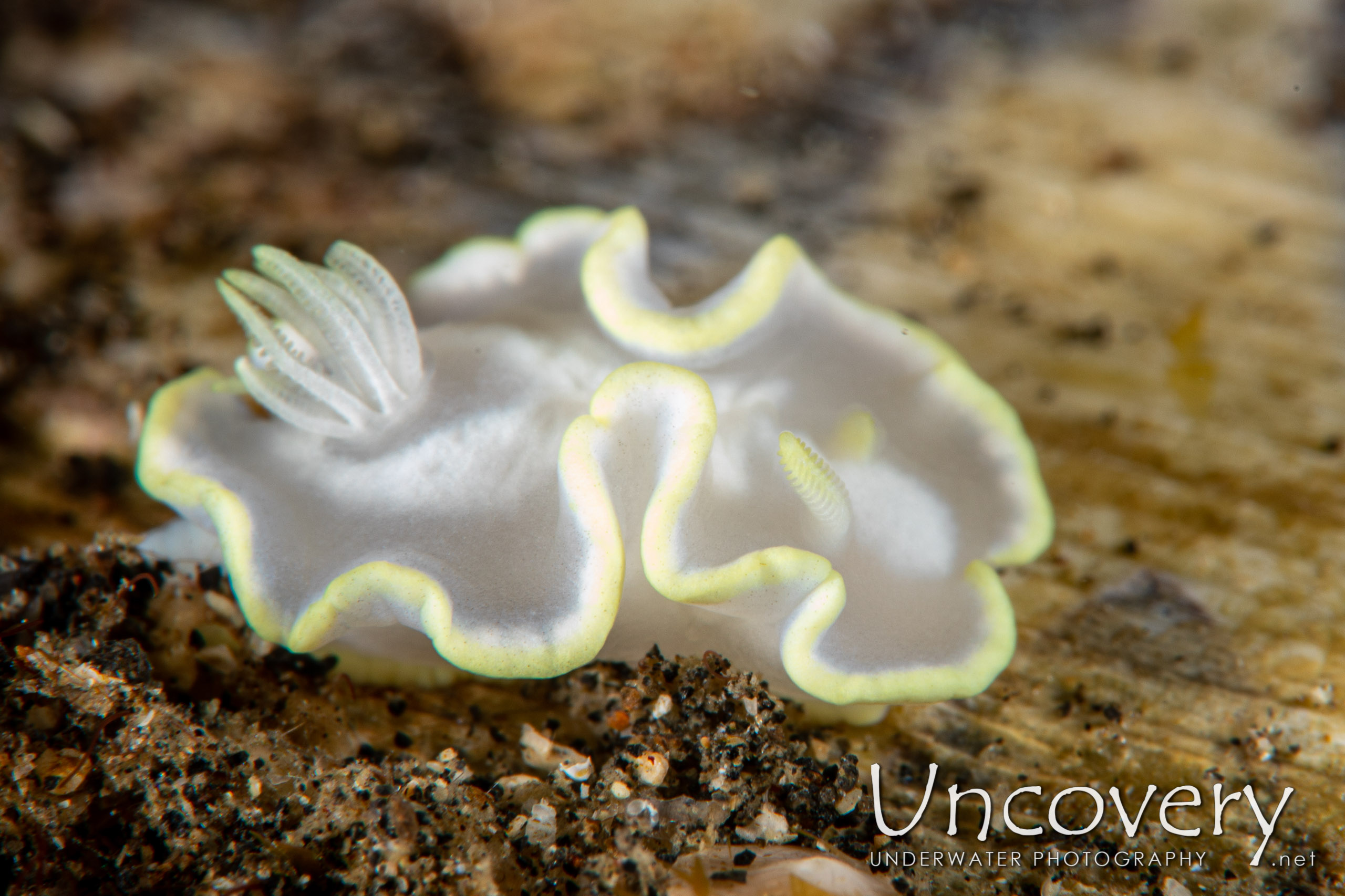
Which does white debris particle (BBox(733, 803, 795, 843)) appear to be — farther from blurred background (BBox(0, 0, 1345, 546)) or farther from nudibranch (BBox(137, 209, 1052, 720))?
blurred background (BBox(0, 0, 1345, 546))

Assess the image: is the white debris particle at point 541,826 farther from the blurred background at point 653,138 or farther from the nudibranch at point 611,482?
the blurred background at point 653,138

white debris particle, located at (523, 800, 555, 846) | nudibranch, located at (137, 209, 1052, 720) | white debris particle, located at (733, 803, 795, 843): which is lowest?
white debris particle, located at (523, 800, 555, 846)

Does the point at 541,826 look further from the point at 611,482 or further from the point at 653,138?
the point at 653,138

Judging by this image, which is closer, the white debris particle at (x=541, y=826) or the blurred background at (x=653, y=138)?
the white debris particle at (x=541, y=826)

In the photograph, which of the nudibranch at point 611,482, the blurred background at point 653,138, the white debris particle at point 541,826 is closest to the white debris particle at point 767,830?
the nudibranch at point 611,482

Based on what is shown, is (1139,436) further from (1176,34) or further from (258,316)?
(258,316)

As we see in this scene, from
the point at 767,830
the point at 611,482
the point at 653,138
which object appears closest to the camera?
the point at 767,830

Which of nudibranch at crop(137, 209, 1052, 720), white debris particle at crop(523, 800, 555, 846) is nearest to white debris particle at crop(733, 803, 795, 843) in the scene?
nudibranch at crop(137, 209, 1052, 720)

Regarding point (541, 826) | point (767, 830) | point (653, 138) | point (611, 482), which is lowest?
point (541, 826)

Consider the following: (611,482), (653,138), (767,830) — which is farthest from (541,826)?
(653,138)
